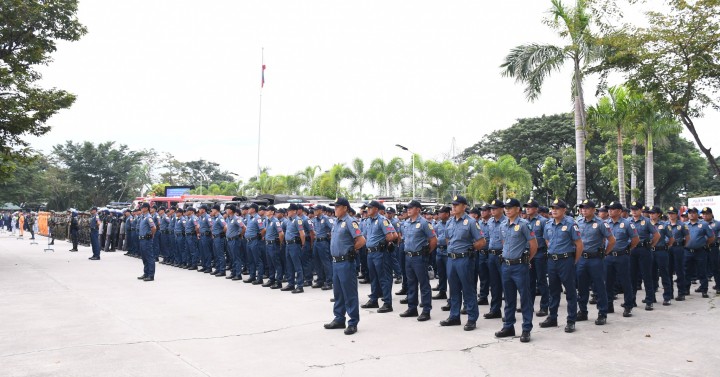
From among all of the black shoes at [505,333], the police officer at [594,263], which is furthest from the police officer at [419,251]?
the police officer at [594,263]

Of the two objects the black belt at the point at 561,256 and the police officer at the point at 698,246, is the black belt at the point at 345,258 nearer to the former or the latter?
the black belt at the point at 561,256

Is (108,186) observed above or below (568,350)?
above

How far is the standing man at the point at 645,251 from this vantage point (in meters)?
9.24

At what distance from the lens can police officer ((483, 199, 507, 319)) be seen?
8375 mm

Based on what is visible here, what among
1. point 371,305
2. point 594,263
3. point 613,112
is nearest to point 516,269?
point 594,263

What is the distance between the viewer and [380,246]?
893cm

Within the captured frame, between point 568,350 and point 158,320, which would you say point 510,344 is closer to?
point 568,350

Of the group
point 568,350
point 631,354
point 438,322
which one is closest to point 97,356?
point 438,322

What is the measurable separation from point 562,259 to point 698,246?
4835 millimetres

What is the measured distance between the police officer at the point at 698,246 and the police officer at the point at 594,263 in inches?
149

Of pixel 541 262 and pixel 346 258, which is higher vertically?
pixel 346 258

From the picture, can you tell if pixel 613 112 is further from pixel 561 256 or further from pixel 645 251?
pixel 561 256

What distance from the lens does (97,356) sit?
621cm

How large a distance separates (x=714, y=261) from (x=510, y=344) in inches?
275
